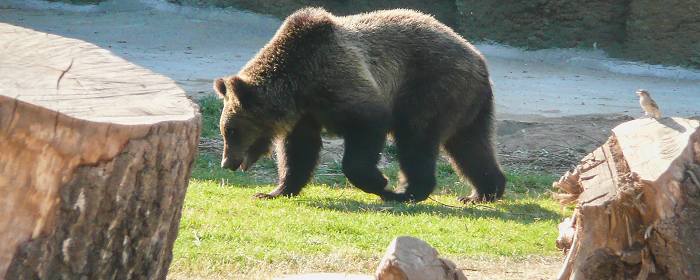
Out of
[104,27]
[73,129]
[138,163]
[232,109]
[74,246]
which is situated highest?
[73,129]

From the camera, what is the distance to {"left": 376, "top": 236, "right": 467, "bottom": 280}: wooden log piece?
132 inches

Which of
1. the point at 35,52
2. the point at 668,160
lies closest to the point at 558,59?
the point at 668,160

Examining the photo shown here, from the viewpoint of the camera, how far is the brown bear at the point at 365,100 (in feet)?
22.0

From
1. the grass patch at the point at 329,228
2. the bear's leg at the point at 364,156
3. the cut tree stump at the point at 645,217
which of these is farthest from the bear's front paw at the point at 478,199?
the cut tree stump at the point at 645,217

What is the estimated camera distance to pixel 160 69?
13.7 m

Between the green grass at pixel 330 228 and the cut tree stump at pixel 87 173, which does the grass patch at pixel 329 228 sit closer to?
the green grass at pixel 330 228

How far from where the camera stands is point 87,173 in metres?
2.62

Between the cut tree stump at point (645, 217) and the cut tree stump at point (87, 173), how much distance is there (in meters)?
2.15

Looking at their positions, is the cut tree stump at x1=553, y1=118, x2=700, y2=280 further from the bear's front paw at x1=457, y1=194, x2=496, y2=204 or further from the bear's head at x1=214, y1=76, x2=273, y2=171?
the bear's head at x1=214, y1=76, x2=273, y2=171

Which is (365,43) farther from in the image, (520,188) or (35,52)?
(35,52)

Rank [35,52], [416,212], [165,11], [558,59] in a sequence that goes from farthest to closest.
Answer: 1. [165,11]
2. [558,59]
3. [416,212]
4. [35,52]

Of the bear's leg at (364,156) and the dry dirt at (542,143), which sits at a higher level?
the bear's leg at (364,156)

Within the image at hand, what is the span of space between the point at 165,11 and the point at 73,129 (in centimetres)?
1849

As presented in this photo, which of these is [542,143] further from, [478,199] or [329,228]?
[329,228]
